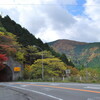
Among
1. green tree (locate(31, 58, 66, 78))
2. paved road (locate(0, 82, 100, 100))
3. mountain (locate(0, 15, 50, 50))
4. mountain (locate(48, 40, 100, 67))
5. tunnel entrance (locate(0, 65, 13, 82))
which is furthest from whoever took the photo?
mountain (locate(48, 40, 100, 67))

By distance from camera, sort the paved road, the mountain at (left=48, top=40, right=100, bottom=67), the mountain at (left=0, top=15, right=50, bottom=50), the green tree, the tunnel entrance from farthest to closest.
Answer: the mountain at (left=48, top=40, right=100, bottom=67) → the mountain at (left=0, top=15, right=50, bottom=50) → the tunnel entrance → the green tree → the paved road

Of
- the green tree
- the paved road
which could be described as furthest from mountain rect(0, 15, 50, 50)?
the paved road

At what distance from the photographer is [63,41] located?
18250 cm

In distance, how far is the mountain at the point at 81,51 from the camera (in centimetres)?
12373

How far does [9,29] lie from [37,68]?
3166cm

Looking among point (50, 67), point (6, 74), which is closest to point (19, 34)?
point (6, 74)

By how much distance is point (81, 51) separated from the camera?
484 ft

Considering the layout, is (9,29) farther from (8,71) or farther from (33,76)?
(33,76)

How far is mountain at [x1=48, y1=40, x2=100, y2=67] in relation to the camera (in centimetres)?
12373

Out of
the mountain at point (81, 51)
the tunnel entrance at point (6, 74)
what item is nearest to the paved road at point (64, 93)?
the tunnel entrance at point (6, 74)

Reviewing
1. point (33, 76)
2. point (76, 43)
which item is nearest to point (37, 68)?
point (33, 76)

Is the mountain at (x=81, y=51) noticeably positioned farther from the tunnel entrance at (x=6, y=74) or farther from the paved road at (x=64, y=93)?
the paved road at (x=64, y=93)

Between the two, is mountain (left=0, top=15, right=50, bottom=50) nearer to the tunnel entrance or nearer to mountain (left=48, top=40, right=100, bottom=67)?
the tunnel entrance

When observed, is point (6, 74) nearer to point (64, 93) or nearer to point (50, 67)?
point (50, 67)
